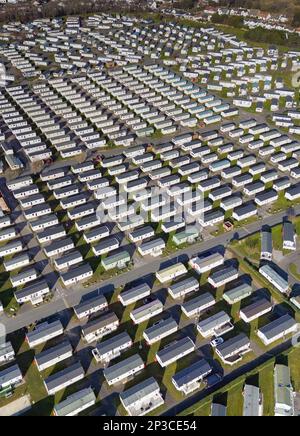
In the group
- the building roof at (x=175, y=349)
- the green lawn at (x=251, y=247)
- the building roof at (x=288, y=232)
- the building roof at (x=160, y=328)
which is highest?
the building roof at (x=288, y=232)

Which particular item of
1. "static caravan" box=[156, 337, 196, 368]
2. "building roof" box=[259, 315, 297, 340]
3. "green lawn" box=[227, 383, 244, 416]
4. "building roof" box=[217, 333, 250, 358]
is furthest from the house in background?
"green lawn" box=[227, 383, 244, 416]

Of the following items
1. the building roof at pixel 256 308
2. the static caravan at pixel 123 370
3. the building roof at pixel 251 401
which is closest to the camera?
the building roof at pixel 251 401

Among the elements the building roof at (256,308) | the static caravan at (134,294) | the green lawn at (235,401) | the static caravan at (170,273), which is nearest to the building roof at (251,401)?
the green lawn at (235,401)

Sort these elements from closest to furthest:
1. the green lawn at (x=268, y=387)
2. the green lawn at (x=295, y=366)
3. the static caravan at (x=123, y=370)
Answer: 1. the green lawn at (x=268, y=387)
2. the static caravan at (x=123, y=370)
3. the green lawn at (x=295, y=366)

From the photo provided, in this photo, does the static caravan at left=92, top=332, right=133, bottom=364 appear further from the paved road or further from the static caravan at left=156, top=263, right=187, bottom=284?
the static caravan at left=156, top=263, right=187, bottom=284

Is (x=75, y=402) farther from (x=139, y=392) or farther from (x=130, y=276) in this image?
(x=130, y=276)

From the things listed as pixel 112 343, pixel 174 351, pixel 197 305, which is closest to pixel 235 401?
pixel 174 351

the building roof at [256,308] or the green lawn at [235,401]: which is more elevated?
the building roof at [256,308]

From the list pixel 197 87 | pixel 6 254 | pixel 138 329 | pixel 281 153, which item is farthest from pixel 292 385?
pixel 197 87

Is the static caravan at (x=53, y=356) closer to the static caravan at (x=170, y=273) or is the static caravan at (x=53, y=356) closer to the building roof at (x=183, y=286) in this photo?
the building roof at (x=183, y=286)

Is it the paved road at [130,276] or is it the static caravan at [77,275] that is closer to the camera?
the paved road at [130,276]
